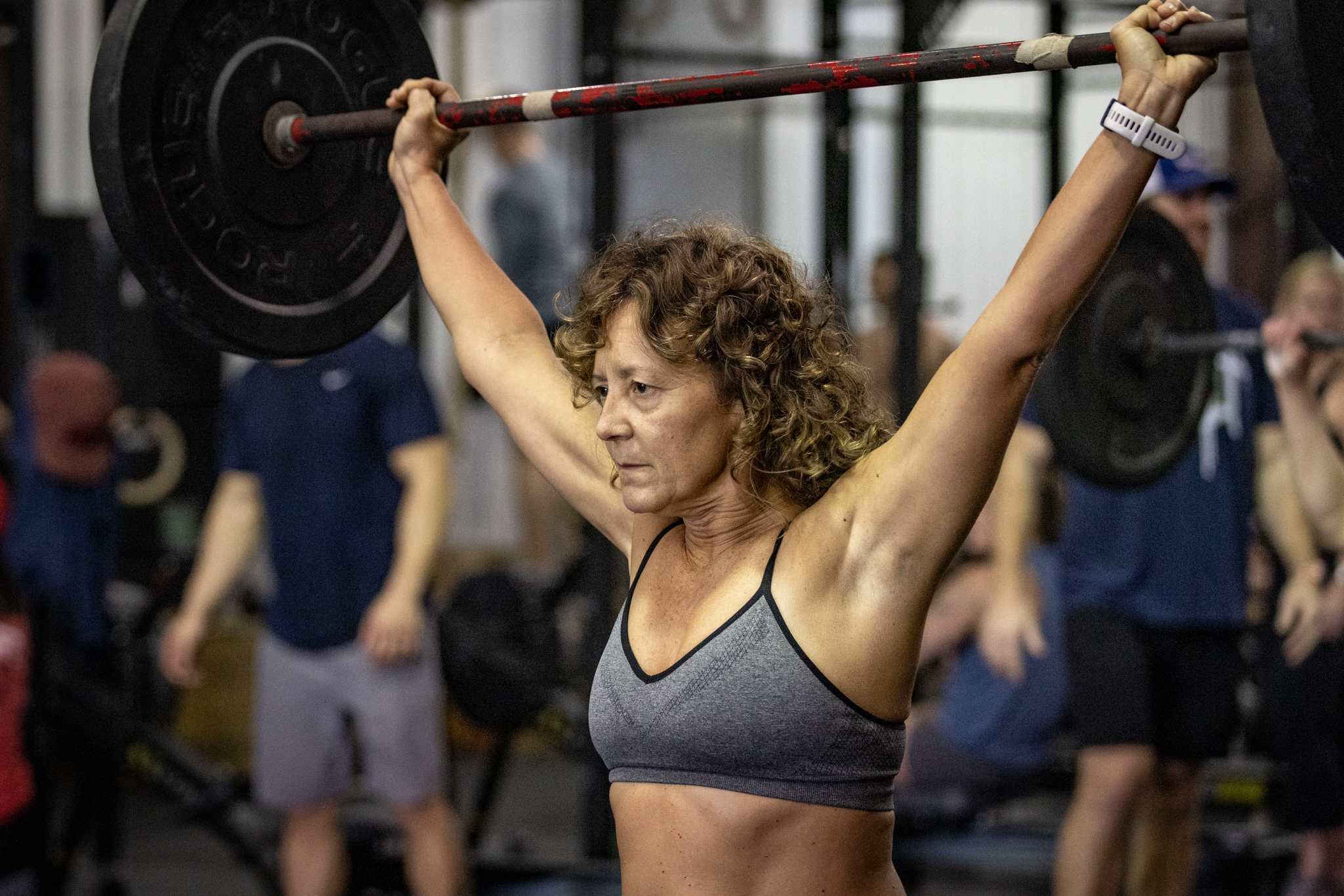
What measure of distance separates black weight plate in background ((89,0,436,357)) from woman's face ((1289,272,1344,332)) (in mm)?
2622

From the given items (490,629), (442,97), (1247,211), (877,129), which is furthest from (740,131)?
(442,97)

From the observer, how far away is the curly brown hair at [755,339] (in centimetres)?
132

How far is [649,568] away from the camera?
4.79ft

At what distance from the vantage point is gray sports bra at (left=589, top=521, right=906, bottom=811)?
1.27 m

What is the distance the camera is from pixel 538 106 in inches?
61.8

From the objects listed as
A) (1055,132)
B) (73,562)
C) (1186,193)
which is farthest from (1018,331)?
(1055,132)

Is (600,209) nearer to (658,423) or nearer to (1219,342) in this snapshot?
(1219,342)

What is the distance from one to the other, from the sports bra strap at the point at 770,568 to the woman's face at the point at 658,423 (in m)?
0.09

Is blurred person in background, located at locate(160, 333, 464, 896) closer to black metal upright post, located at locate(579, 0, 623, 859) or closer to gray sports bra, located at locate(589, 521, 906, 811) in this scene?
black metal upright post, located at locate(579, 0, 623, 859)

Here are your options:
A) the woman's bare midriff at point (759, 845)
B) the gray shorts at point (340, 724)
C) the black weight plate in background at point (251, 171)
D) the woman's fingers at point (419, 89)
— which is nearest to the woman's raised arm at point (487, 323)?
the woman's fingers at point (419, 89)

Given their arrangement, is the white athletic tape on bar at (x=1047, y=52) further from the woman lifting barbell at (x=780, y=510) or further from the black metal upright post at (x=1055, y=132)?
the black metal upright post at (x=1055, y=132)

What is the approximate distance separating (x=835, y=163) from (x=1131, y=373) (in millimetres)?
1055

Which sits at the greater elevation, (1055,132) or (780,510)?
(1055,132)

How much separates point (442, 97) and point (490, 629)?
8.69 ft
